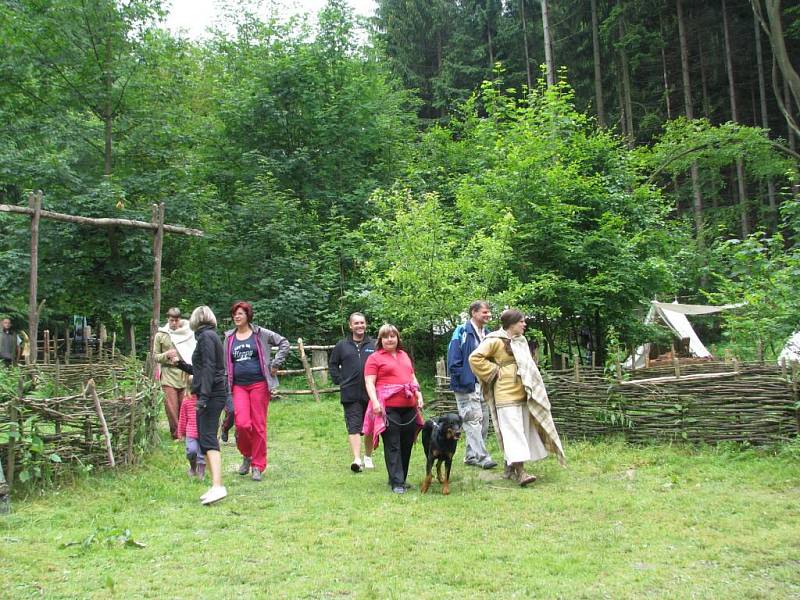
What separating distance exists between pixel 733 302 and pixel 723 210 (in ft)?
49.1

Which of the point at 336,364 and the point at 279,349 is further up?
the point at 279,349

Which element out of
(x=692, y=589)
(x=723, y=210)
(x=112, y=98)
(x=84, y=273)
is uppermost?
(x=112, y=98)

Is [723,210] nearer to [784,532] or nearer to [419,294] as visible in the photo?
[419,294]

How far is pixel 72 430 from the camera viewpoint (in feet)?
23.9

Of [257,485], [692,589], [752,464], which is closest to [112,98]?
[257,485]

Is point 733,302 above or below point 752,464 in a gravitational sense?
above

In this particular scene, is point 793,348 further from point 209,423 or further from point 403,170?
point 403,170

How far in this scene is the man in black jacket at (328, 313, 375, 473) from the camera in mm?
8078

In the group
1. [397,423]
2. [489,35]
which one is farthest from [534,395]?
[489,35]

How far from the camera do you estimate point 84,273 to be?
59.7 feet

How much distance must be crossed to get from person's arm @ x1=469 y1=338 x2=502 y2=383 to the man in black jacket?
52.9 inches

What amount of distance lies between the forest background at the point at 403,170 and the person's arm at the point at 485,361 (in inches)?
141

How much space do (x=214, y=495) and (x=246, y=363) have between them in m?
1.43

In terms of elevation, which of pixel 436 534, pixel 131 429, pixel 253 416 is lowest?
pixel 436 534
